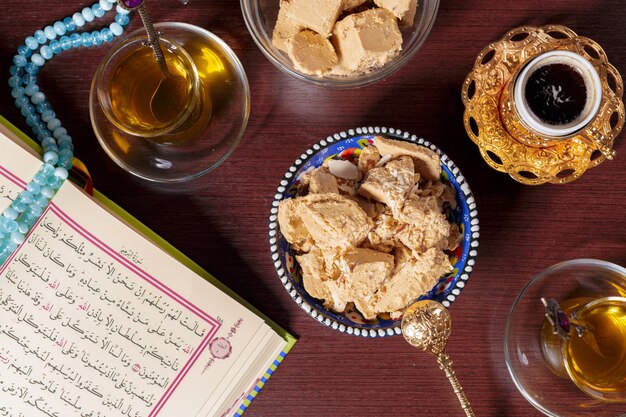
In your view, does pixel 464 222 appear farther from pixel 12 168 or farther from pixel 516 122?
pixel 12 168

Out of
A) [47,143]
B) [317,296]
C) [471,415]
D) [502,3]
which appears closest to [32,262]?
[47,143]

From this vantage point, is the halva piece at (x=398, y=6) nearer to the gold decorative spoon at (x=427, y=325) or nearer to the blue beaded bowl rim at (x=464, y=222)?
the blue beaded bowl rim at (x=464, y=222)

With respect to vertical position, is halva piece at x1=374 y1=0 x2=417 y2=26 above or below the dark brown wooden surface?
above

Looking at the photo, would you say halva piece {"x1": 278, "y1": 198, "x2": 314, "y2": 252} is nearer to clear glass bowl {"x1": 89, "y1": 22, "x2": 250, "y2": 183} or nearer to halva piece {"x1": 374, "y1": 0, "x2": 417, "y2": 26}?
clear glass bowl {"x1": 89, "y1": 22, "x2": 250, "y2": 183}

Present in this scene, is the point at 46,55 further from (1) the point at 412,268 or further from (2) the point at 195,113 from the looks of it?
(1) the point at 412,268

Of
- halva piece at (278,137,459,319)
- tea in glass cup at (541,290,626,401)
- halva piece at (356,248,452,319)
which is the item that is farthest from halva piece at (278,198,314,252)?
tea in glass cup at (541,290,626,401)
